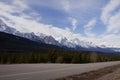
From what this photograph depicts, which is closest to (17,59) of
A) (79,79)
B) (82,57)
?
(82,57)

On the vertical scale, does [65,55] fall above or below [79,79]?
above

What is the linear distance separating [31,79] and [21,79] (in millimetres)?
771

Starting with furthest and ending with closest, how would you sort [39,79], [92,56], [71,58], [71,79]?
[92,56] → [71,58] → [71,79] → [39,79]

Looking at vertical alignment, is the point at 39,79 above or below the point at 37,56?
below

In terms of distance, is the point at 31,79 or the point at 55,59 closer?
the point at 31,79

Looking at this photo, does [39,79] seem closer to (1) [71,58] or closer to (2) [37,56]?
(2) [37,56]

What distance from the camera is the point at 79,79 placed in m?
20.5

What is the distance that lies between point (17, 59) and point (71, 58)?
21529 mm

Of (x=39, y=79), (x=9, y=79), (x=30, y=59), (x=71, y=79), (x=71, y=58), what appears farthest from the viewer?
(x=71, y=58)

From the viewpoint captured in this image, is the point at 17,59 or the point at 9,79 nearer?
the point at 9,79

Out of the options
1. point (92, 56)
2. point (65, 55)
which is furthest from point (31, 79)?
point (92, 56)

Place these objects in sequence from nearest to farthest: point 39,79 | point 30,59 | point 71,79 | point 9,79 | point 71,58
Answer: point 9,79 < point 39,79 < point 71,79 < point 30,59 < point 71,58

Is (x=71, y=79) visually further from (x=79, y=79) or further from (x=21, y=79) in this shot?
(x=21, y=79)

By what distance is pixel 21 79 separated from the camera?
16.4 meters
